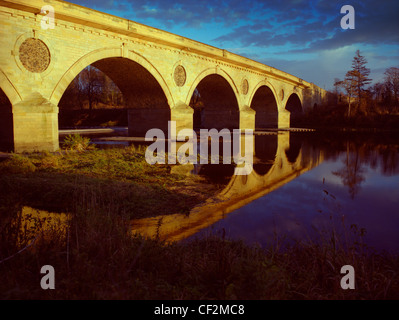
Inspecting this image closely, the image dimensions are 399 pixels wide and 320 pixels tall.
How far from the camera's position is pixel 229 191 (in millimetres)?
6770

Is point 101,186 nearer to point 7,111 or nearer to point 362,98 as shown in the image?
point 7,111

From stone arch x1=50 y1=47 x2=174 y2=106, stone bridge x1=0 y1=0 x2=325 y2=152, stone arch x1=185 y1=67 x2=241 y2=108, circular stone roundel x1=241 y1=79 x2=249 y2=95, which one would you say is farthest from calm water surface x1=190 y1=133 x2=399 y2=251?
circular stone roundel x1=241 y1=79 x2=249 y2=95

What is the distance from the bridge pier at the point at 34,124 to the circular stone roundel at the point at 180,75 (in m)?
8.40

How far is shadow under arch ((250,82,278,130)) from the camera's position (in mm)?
33188

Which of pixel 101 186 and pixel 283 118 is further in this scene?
pixel 283 118

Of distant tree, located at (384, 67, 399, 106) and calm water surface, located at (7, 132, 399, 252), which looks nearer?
calm water surface, located at (7, 132, 399, 252)

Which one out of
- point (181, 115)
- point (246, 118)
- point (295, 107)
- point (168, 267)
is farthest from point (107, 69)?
point (295, 107)

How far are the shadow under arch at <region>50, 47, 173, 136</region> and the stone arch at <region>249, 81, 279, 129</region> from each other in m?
16.3

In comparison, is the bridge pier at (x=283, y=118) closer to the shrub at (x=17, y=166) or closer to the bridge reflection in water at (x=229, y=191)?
the bridge reflection in water at (x=229, y=191)

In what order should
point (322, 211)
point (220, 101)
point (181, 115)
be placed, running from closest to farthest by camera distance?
point (322, 211) → point (181, 115) → point (220, 101)

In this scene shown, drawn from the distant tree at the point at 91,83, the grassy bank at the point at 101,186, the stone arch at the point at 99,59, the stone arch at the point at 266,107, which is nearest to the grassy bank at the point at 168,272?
the grassy bank at the point at 101,186

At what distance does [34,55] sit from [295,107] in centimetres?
3769

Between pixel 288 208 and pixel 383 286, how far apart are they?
2.98 metres

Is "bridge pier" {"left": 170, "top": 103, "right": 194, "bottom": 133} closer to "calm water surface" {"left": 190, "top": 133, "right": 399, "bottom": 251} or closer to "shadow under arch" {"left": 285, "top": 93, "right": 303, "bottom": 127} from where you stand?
"calm water surface" {"left": 190, "top": 133, "right": 399, "bottom": 251}
